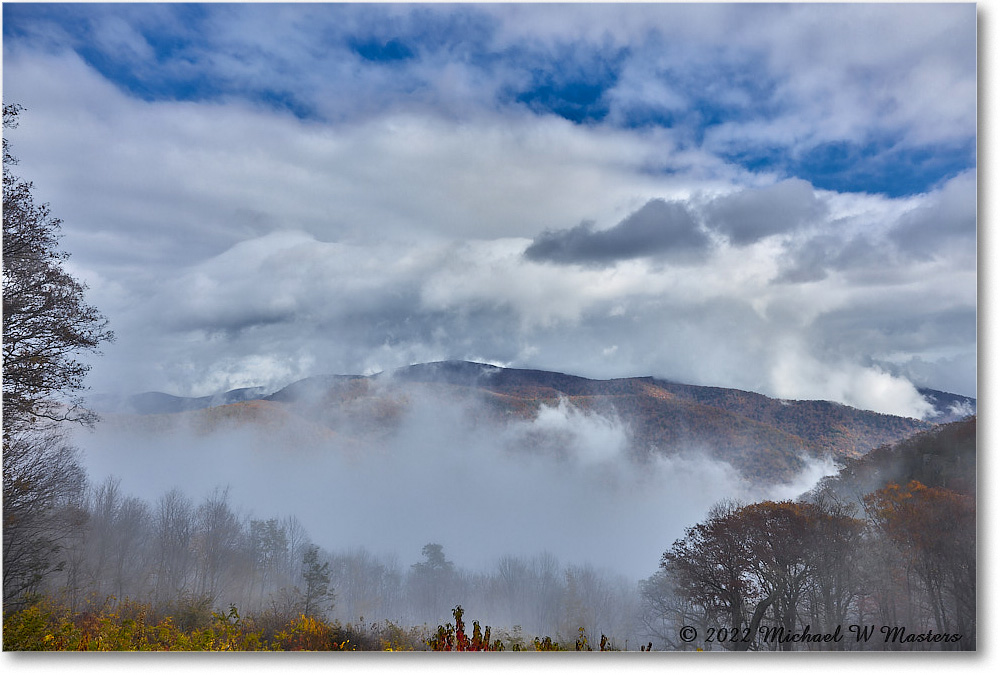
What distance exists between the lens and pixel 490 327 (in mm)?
4969

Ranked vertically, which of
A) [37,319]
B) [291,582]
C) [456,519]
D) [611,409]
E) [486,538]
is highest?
[37,319]

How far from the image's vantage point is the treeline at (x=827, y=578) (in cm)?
428

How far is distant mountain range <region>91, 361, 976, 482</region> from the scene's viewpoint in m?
4.61

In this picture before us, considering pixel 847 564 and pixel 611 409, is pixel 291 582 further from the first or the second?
pixel 847 564

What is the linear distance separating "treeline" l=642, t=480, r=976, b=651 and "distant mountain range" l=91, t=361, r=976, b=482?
0.40 m

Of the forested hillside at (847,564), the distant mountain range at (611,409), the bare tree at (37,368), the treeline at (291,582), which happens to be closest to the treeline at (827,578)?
the forested hillside at (847,564)

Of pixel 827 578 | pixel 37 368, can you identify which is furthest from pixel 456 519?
pixel 37 368

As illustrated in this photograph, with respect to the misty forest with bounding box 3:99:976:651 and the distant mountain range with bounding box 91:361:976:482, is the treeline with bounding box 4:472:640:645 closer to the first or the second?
the misty forest with bounding box 3:99:976:651

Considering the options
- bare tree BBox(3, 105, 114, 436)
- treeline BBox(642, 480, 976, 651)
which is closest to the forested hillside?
treeline BBox(642, 480, 976, 651)

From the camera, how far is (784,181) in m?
4.74

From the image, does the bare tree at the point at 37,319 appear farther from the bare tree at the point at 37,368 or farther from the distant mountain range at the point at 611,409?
the distant mountain range at the point at 611,409

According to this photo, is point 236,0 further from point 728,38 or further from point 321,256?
point 728,38

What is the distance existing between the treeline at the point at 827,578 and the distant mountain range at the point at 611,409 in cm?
40

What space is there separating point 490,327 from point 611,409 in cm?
115
